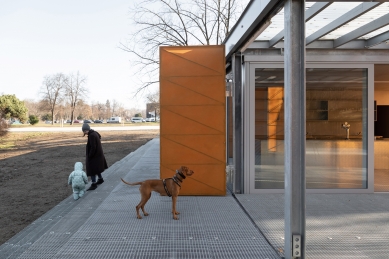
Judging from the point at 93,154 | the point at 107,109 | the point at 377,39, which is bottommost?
the point at 93,154

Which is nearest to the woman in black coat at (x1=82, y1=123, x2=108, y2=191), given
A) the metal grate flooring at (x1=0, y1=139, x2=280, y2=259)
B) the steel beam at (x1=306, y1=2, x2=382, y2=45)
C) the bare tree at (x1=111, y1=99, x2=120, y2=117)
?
the metal grate flooring at (x1=0, y1=139, x2=280, y2=259)

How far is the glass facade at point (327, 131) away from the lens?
7.41 m

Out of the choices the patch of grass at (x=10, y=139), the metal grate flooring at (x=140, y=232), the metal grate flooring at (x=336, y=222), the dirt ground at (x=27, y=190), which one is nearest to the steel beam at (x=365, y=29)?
the metal grate flooring at (x=336, y=222)

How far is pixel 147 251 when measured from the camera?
4254mm

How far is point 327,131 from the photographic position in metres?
7.45

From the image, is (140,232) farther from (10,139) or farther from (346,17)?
(10,139)

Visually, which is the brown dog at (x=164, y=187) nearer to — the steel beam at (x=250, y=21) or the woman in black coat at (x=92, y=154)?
the steel beam at (x=250, y=21)

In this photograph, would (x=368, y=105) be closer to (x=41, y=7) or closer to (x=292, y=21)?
(x=292, y=21)

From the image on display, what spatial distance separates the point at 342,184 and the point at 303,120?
4.37m

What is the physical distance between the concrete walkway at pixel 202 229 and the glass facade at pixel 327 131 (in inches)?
16.0

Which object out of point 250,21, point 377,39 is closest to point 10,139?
point 250,21

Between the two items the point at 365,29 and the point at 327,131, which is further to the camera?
the point at 327,131

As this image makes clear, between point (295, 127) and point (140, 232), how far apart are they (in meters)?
2.64

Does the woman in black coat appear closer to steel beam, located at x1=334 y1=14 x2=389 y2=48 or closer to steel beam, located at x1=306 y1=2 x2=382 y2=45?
steel beam, located at x1=306 y1=2 x2=382 y2=45
